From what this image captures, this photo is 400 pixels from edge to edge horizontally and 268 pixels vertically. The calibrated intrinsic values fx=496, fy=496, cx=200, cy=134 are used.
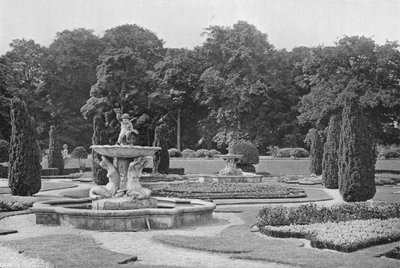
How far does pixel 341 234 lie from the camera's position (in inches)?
421

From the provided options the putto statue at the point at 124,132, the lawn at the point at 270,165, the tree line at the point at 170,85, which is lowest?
the lawn at the point at 270,165

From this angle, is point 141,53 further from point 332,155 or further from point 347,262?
point 347,262

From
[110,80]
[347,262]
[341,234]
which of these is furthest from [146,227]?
[110,80]

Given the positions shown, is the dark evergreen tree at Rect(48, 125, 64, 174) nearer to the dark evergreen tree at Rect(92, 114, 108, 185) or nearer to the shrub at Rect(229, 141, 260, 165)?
the dark evergreen tree at Rect(92, 114, 108, 185)

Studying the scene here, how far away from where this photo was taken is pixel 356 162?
18656 millimetres

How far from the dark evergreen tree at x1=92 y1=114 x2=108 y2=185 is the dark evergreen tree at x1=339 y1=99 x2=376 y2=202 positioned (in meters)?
15.3

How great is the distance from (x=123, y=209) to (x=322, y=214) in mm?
5484

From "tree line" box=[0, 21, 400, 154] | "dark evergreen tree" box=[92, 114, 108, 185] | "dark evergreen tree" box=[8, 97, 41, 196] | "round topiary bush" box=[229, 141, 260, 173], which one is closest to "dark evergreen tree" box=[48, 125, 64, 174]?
"tree line" box=[0, 21, 400, 154]

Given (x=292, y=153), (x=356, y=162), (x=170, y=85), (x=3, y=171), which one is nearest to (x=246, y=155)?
(x=292, y=153)

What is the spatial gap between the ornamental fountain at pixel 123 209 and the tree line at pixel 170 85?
31.5 m

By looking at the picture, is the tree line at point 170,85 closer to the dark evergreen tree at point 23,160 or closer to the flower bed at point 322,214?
the dark evergreen tree at point 23,160

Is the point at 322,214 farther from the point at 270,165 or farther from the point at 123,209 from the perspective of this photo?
the point at 270,165

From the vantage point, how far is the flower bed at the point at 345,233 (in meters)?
10.0

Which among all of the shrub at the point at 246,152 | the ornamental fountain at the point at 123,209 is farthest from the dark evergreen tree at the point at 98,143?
the ornamental fountain at the point at 123,209
